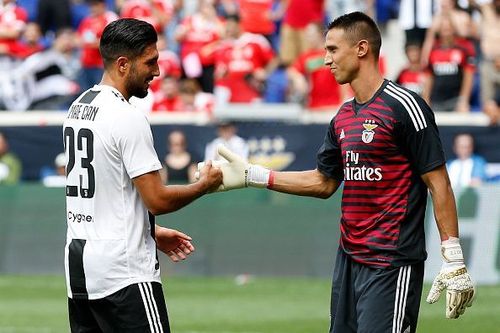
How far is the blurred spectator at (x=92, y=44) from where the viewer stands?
1956cm

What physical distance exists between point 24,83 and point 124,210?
44.5ft

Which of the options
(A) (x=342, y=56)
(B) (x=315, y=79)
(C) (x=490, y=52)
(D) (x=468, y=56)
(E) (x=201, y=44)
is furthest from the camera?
(E) (x=201, y=44)

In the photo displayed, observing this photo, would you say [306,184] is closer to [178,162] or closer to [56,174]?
[178,162]

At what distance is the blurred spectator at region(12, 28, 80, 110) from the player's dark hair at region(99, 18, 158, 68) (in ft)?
42.4

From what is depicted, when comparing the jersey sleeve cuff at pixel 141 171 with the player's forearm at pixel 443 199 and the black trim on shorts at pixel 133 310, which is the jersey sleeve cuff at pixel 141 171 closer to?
the black trim on shorts at pixel 133 310

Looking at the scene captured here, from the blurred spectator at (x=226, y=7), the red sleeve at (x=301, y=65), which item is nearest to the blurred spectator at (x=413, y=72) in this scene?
the red sleeve at (x=301, y=65)

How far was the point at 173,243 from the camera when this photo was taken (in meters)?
7.01

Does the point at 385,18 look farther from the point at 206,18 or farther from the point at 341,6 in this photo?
the point at 206,18

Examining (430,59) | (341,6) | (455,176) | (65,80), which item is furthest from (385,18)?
(65,80)

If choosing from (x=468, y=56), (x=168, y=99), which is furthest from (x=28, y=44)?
(x=468, y=56)

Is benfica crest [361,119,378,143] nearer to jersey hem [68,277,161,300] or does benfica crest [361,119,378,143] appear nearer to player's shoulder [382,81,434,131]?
player's shoulder [382,81,434,131]

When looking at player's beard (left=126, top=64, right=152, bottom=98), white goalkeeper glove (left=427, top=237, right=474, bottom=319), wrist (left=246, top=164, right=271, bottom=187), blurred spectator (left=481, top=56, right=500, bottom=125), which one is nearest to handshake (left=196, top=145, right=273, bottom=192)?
wrist (left=246, top=164, right=271, bottom=187)

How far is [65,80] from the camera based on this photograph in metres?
19.5

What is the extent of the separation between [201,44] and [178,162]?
3172mm
